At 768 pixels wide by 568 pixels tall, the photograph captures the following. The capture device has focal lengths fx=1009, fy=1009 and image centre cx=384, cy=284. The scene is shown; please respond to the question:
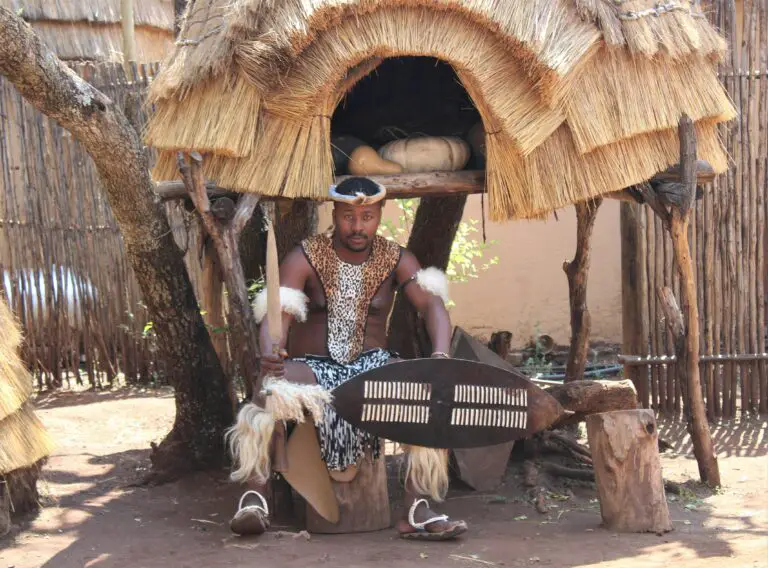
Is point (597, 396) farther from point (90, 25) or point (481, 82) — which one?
point (90, 25)

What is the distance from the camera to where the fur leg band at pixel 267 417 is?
426 centimetres

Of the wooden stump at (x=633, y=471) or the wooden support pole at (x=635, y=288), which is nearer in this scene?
the wooden stump at (x=633, y=471)

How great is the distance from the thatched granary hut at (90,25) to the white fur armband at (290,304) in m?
6.62

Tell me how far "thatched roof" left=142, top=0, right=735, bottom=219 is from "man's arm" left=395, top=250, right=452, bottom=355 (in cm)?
51

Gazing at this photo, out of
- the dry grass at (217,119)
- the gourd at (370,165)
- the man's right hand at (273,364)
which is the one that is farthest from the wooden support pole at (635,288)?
the man's right hand at (273,364)

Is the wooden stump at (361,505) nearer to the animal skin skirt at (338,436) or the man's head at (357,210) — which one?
the animal skin skirt at (338,436)

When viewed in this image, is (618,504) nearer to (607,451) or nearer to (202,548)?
(607,451)

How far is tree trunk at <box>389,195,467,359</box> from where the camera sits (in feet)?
21.0

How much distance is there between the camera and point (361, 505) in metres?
4.67

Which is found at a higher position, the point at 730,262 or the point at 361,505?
the point at 730,262

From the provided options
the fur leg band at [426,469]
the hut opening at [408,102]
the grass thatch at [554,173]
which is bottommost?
the fur leg band at [426,469]

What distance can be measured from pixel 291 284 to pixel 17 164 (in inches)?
188

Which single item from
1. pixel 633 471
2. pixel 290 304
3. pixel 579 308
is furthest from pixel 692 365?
pixel 290 304

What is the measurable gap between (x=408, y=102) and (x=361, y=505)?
2815 mm
